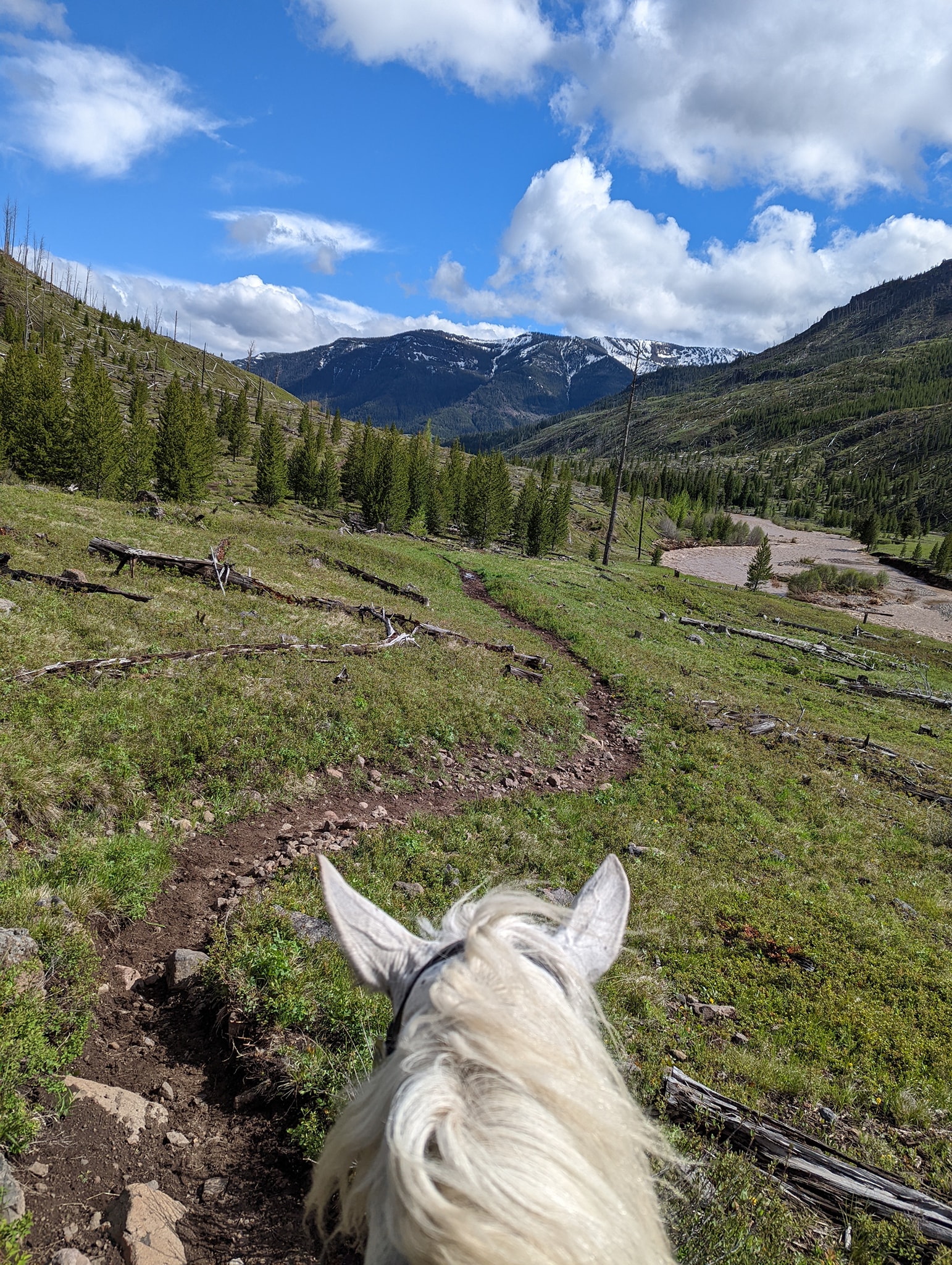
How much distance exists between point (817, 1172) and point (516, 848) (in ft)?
18.1

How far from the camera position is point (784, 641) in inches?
1296

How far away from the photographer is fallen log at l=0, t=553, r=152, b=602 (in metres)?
14.0

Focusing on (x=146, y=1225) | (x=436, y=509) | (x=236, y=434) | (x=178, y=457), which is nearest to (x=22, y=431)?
(x=178, y=457)

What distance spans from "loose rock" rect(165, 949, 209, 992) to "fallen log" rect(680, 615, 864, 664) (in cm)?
3172

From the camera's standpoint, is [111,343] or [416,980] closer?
[416,980]

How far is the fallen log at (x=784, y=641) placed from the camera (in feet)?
106

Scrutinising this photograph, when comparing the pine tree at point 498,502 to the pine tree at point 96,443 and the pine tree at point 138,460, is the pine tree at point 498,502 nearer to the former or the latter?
the pine tree at point 138,460

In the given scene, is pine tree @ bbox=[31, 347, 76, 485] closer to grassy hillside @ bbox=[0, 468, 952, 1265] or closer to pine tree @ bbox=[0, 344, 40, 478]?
pine tree @ bbox=[0, 344, 40, 478]

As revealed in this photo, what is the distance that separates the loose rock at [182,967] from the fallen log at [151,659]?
630 cm

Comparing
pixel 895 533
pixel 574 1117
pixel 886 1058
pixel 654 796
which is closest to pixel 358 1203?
pixel 574 1117

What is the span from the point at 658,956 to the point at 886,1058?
98.7 inches

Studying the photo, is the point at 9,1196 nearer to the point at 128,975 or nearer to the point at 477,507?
the point at 128,975

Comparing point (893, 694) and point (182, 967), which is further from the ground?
point (893, 694)

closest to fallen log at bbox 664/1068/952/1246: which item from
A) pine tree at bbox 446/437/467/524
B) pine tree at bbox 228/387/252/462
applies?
pine tree at bbox 446/437/467/524
